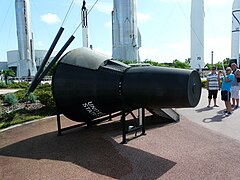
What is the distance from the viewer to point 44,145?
217 inches

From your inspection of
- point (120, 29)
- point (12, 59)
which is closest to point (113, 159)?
point (120, 29)

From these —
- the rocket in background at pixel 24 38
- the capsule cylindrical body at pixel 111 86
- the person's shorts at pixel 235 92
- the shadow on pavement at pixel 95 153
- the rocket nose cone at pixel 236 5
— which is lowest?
the shadow on pavement at pixel 95 153

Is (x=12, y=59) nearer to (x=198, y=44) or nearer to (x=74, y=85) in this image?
(x=198, y=44)

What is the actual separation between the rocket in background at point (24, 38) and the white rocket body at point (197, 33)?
2969 centimetres

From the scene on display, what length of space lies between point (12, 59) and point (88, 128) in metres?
83.5

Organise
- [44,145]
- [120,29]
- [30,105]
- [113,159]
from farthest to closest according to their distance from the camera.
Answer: [120,29], [30,105], [44,145], [113,159]

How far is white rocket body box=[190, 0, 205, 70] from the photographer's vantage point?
142ft

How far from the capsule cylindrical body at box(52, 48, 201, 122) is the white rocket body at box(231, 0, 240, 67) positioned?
39.3m

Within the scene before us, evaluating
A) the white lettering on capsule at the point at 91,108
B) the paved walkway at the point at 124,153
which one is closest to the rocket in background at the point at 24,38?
the paved walkway at the point at 124,153

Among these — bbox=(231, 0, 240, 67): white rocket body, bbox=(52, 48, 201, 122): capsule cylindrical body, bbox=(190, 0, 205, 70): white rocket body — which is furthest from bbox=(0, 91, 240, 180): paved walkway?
bbox=(190, 0, 205, 70): white rocket body

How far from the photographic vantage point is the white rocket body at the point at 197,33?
4322cm

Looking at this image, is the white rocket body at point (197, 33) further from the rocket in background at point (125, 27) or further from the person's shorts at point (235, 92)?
the person's shorts at point (235, 92)

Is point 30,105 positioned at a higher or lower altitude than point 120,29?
lower

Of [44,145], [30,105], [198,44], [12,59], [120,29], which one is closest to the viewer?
[44,145]
